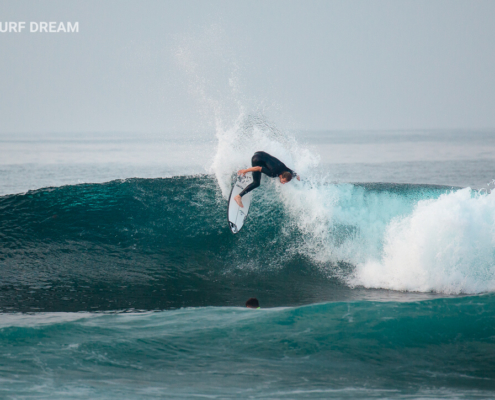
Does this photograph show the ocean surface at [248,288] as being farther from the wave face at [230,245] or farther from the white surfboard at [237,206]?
the white surfboard at [237,206]

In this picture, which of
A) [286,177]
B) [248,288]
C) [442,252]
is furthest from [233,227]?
[442,252]

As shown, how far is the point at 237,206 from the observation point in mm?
8523

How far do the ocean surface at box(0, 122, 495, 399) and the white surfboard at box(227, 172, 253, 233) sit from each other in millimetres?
312

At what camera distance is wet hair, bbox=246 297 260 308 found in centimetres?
649

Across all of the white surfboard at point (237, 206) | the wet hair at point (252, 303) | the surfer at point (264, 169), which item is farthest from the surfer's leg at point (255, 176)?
the wet hair at point (252, 303)

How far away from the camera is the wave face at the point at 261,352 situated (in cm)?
433

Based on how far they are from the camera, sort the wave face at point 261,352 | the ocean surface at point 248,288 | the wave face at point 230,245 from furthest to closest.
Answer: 1. the wave face at point 230,245
2. the ocean surface at point 248,288
3. the wave face at point 261,352

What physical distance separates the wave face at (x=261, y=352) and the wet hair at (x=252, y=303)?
0.44m

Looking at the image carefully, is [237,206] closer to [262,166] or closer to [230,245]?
[230,245]

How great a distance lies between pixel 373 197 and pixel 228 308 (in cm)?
458

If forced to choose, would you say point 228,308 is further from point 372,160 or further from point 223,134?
point 372,160

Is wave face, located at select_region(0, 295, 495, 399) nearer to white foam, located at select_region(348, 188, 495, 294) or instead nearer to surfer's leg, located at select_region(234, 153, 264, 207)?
white foam, located at select_region(348, 188, 495, 294)

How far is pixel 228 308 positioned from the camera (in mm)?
6180

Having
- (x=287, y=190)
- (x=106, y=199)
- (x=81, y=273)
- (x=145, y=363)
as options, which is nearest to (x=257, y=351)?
(x=145, y=363)
